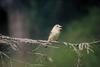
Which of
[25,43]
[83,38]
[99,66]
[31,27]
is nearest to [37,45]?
[25,43]

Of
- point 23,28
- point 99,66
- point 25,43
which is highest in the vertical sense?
point 23,28

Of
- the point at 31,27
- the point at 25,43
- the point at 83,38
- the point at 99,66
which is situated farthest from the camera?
the point at 31,27

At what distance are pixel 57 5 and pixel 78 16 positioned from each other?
2.26ft

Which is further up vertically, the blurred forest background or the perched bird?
the blurred forest background

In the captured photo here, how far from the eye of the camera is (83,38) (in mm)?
15547

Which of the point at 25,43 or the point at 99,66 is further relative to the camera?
the point at 99,66

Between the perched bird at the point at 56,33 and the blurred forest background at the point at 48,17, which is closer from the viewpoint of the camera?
the perched bird at the point at 56,33

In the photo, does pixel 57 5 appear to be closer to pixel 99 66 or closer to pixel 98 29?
pixel 98 29

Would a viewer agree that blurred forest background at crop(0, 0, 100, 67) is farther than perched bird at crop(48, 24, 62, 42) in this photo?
Yes

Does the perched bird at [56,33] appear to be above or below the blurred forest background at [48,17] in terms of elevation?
below

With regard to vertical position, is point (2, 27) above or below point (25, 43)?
above

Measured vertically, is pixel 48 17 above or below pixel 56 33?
above

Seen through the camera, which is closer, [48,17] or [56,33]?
[56,33]

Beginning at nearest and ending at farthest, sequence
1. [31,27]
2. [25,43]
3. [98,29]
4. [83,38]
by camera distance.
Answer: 1. [25,43]
2. [83,38]
3. [98,29]
4. [31,27]
